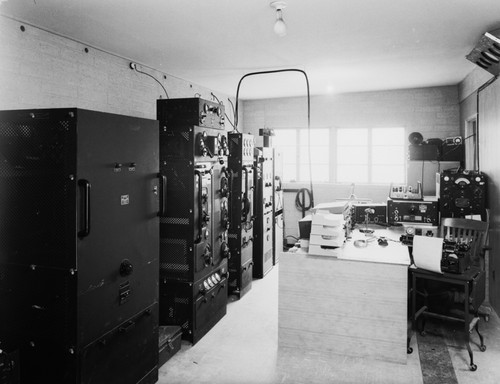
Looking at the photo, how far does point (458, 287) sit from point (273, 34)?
→ 11.3ft

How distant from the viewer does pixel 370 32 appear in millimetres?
4238

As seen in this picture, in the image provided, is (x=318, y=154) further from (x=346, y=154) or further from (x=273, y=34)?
(x=273, y=34)

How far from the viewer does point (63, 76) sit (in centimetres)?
419

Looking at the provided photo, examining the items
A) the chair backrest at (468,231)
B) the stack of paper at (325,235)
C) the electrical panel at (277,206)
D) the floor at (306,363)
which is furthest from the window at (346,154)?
the stack of paper at (325,235)

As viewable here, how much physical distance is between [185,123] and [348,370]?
2.67m

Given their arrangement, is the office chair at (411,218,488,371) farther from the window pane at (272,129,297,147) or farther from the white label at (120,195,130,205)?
the window pane at (272,129,297,147)

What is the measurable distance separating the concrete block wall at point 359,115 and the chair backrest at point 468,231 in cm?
298

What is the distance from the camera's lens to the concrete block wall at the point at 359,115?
7.50m

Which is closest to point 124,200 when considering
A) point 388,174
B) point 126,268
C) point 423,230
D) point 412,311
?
point 126,268

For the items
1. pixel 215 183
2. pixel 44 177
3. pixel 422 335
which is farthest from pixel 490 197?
pixel 44 177

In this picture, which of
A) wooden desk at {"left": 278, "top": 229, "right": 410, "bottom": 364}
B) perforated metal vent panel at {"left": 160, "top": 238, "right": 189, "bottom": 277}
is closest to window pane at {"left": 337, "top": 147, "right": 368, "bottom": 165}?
wooden desk at {"left": 278, "top": 229, "right": 410, "bottom": 364}

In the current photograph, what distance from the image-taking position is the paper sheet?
365 cm

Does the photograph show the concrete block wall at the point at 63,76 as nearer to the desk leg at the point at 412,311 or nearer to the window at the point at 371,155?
the desk leg at the point at 412,311

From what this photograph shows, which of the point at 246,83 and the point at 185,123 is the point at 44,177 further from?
the point at 246,83
